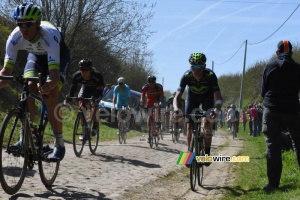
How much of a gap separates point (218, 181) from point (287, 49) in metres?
2.52

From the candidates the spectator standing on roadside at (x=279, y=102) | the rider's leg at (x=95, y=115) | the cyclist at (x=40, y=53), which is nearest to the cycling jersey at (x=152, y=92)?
the rider's leg at (x=95, y=115)

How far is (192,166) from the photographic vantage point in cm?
598

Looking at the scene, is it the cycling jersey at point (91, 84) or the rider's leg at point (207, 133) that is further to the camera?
the cycling jersey at point (91, 84)

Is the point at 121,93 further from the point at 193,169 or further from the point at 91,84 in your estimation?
the point at 193,169

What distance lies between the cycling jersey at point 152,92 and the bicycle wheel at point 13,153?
810 cm

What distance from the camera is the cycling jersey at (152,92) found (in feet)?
41.2

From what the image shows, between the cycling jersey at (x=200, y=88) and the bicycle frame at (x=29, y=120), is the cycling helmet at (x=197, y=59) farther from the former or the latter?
the bicycle frame at (x=29, y=120)

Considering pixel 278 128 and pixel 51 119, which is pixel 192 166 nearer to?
pixel 278 128

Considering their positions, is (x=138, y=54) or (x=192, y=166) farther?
(x=138, y=54)

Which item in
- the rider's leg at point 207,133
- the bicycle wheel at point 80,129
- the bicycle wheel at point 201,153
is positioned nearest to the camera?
the bicycle wheel at point 201,153

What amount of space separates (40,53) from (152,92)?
781cm

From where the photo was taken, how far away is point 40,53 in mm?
5016

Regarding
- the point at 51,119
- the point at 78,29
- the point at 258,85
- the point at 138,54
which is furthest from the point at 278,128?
the point at 258,85

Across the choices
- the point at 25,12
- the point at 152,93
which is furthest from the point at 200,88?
the point at 152,93
